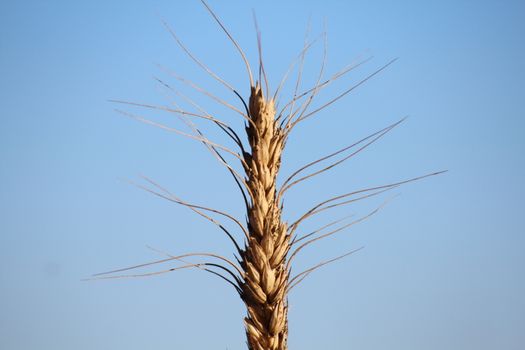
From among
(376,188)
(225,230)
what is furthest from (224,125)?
(376,188)

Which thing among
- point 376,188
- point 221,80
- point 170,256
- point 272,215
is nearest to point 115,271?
point 170,256

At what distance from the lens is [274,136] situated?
3.11 m

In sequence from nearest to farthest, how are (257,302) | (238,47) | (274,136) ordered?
(257,302), (274,136), (238,47)

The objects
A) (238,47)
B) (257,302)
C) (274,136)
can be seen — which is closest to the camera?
(257,302)

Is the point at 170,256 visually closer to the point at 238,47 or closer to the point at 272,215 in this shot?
the point at 272,215

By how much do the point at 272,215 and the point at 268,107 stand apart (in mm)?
543

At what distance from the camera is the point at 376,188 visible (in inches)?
128

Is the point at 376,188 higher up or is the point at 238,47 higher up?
the point at 238,47

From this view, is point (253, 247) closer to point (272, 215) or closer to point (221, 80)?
point (272, 215)

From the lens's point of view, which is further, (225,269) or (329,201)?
(329,201)

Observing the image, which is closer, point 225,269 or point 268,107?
point 225,269

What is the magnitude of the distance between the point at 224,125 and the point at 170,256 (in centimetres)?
66

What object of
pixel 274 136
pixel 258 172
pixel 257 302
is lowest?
pixel 257 302

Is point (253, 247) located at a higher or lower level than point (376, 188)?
lower
